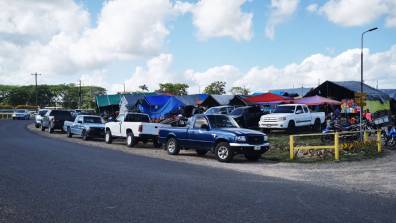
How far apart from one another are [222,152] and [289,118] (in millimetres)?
11591

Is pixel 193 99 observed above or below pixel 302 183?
above

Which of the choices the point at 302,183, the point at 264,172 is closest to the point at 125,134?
the point at 264,172

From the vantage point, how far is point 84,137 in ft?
90.0

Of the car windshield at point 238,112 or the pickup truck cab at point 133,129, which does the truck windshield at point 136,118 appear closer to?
the pickup truck cab at point 133,129

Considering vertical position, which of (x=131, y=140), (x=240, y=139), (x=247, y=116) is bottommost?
(x=131, y=140)

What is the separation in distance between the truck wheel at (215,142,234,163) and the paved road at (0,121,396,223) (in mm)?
3131

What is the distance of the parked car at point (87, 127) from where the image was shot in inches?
1070

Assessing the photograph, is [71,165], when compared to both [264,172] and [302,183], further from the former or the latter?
[302,183]

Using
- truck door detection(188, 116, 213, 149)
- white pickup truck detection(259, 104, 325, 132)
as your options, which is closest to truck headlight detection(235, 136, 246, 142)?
truck door detection(188, 116, 213, 149)

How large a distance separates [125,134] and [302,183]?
14.1 m

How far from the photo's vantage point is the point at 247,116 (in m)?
28.7

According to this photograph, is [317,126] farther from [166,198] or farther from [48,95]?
[48,95]

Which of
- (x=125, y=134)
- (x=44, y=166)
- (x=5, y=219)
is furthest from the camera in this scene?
(x=125, y=134)

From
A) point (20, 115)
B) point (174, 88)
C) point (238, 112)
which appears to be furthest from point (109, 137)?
point (174, 88)
